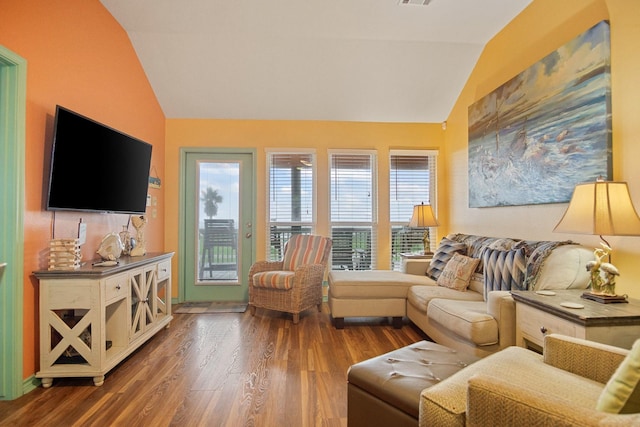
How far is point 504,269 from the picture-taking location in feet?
8.02

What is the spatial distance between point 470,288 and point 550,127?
5.08 ft

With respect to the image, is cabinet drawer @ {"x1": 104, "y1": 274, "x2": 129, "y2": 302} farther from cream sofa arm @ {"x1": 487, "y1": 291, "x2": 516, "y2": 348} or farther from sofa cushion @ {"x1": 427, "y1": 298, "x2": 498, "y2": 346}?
cream sofa arm @ {"x1": 487, "y1": 291, "x2": 516, "y2": 348}

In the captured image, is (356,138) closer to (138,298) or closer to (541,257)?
(541,257)

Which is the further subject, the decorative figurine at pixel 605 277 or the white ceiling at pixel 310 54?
the white ceiling at pixel 310 54

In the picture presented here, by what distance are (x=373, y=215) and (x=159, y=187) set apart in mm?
2896

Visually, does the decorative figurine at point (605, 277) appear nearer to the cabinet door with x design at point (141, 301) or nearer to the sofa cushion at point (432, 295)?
the sofa cushion at point (432, 295)

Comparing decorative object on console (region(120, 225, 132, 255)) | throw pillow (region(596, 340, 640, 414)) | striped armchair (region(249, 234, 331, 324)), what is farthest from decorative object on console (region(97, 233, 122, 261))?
throw pillow (region(596, 340, 640, 414))

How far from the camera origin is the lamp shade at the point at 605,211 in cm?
165

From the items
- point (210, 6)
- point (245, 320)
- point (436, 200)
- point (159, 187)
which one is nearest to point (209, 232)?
point (159, 187)

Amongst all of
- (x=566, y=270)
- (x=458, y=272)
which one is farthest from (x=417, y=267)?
(x=566, y=270)

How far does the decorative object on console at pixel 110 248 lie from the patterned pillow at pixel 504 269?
10.1 ft

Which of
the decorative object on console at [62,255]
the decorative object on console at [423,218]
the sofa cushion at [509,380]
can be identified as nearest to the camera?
the sofa cushion at [509,380]

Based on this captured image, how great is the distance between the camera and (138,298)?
2.73 metres

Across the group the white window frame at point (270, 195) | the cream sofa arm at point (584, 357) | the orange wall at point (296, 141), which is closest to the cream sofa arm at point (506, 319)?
the cream sofa arm at point (584, 357)
